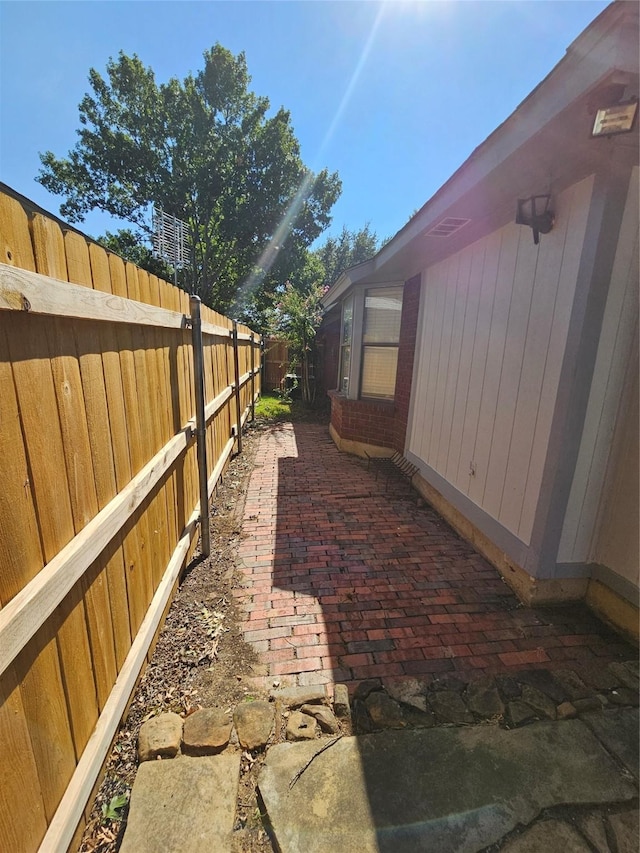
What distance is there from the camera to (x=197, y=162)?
575 inches

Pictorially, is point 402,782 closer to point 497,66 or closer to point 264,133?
point 497,66

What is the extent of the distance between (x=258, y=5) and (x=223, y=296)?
14605 millimetres

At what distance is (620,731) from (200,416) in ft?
9.56

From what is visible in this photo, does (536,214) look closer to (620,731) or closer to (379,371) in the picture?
(620,731)

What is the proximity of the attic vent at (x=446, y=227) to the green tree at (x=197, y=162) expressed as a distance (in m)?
14.8

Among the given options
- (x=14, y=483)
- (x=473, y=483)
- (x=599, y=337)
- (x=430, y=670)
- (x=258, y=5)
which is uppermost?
(x=258, y=5)

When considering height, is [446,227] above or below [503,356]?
above

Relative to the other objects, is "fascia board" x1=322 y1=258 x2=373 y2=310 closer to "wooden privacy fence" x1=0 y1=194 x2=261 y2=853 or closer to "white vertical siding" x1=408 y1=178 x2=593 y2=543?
"white vertical siding" x1=408 y1=178 x2=593 y2=543

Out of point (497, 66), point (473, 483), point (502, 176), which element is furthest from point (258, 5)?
point (473, 483)

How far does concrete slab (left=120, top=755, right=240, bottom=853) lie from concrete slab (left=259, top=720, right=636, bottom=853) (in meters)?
0.16

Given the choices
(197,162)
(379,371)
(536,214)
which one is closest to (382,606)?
(536,214)

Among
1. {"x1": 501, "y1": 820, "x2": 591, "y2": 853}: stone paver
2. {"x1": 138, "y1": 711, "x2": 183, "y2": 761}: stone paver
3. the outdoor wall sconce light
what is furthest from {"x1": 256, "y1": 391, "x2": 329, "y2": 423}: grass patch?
{"x1": 501, "y1": 820, "x2": 591, "y2": 853}: stone paver

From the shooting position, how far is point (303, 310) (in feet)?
32.8

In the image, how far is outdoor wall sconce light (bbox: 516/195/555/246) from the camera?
238 centimetres
